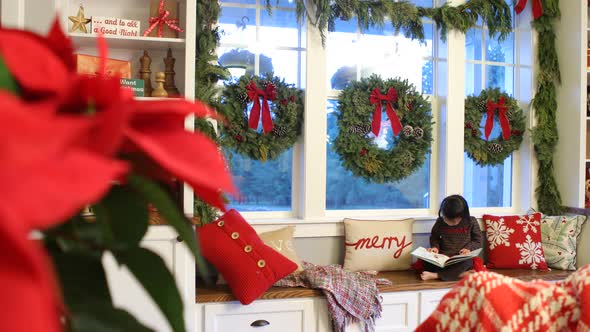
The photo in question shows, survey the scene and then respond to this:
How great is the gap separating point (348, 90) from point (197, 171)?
11.9ft

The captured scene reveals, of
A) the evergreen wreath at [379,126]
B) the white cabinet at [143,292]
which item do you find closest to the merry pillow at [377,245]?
the evergreen wreath at [379,126]

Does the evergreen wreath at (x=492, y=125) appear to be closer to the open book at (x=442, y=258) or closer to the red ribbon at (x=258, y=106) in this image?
the open book at (x=442, y=258)

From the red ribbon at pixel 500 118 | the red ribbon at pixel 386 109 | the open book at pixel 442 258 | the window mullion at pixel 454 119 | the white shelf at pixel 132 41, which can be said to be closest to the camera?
the white shelf at pixel 132 41

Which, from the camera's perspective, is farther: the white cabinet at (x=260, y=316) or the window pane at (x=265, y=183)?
the window pane at (x=265, y=183)

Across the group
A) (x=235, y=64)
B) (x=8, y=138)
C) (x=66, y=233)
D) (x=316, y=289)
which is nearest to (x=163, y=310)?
(x=66, y=233)

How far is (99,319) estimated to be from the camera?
0.94ft

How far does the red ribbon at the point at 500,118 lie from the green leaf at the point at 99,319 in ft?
13.5

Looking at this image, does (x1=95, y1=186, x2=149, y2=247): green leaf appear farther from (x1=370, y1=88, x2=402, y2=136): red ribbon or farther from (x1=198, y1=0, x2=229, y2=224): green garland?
(x1=370, y1=88, x2=402, y2=136): red ribbon

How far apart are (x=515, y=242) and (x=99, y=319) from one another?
3.99 meters

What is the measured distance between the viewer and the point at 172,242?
9.44 feet

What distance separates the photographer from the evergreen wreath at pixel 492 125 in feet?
13.4

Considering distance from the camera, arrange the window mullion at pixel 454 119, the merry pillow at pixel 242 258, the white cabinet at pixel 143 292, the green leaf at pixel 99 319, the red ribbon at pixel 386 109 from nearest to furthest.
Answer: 1. the green leaf at pixel 99 319
2. the white cabinet at pixel 143 292
3. the merry pillow at pixel 242 258
4. the red ribbon at pixel 386 109
5. the window mullion at pixel 454 119

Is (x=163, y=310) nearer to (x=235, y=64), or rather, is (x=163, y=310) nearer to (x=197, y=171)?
(x=197, y=171)

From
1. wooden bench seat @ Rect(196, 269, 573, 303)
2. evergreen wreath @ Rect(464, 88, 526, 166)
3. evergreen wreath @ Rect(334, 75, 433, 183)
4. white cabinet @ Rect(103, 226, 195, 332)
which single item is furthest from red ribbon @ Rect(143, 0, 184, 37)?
evergreen wreath @ Rect(464, 88, 526, 166)
